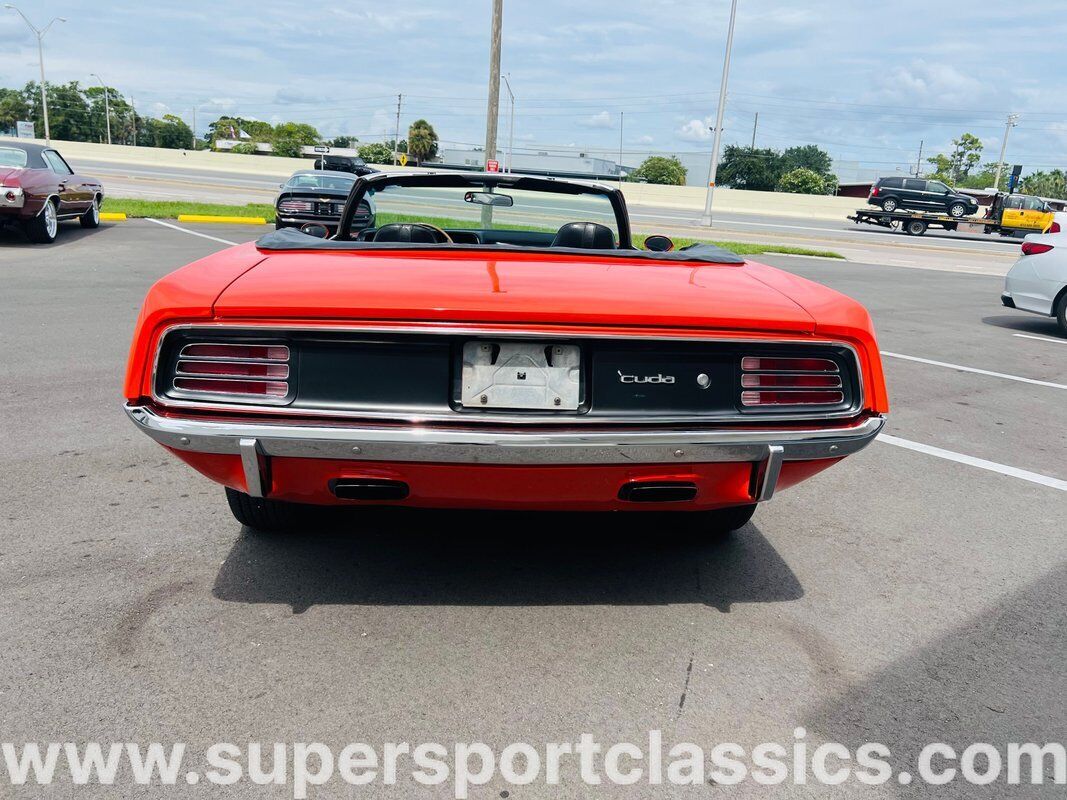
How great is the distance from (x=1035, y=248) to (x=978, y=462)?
646cm

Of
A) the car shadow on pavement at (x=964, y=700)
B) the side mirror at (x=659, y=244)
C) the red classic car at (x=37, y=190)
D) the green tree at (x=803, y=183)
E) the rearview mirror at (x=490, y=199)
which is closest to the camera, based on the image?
the car shadow on pavement at (x=964, y=700)

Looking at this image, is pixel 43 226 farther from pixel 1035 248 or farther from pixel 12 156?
pixel 1035 248

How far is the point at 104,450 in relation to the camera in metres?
4.24

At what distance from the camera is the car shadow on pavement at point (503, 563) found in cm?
293

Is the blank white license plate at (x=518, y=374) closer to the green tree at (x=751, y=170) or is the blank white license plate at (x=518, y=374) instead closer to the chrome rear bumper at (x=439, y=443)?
the chrome rear bumper at (x=439, y=443)

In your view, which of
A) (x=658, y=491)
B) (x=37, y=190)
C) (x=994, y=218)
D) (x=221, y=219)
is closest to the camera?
(x=658, y=491)

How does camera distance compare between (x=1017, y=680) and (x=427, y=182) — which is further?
(x=427, y=182)

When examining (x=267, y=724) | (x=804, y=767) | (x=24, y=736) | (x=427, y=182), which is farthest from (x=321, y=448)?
(x=427, y=182)

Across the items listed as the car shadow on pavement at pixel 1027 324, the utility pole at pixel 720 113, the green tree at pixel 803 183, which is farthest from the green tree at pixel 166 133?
the car shadow on pavement at pixel 1027 324

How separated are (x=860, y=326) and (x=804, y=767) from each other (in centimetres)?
130

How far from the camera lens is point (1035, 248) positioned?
32.4 ft

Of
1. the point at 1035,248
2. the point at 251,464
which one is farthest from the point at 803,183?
the point at 251,464

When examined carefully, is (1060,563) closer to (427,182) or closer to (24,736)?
(427,182)

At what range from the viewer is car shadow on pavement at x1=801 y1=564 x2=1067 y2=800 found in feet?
7.18
